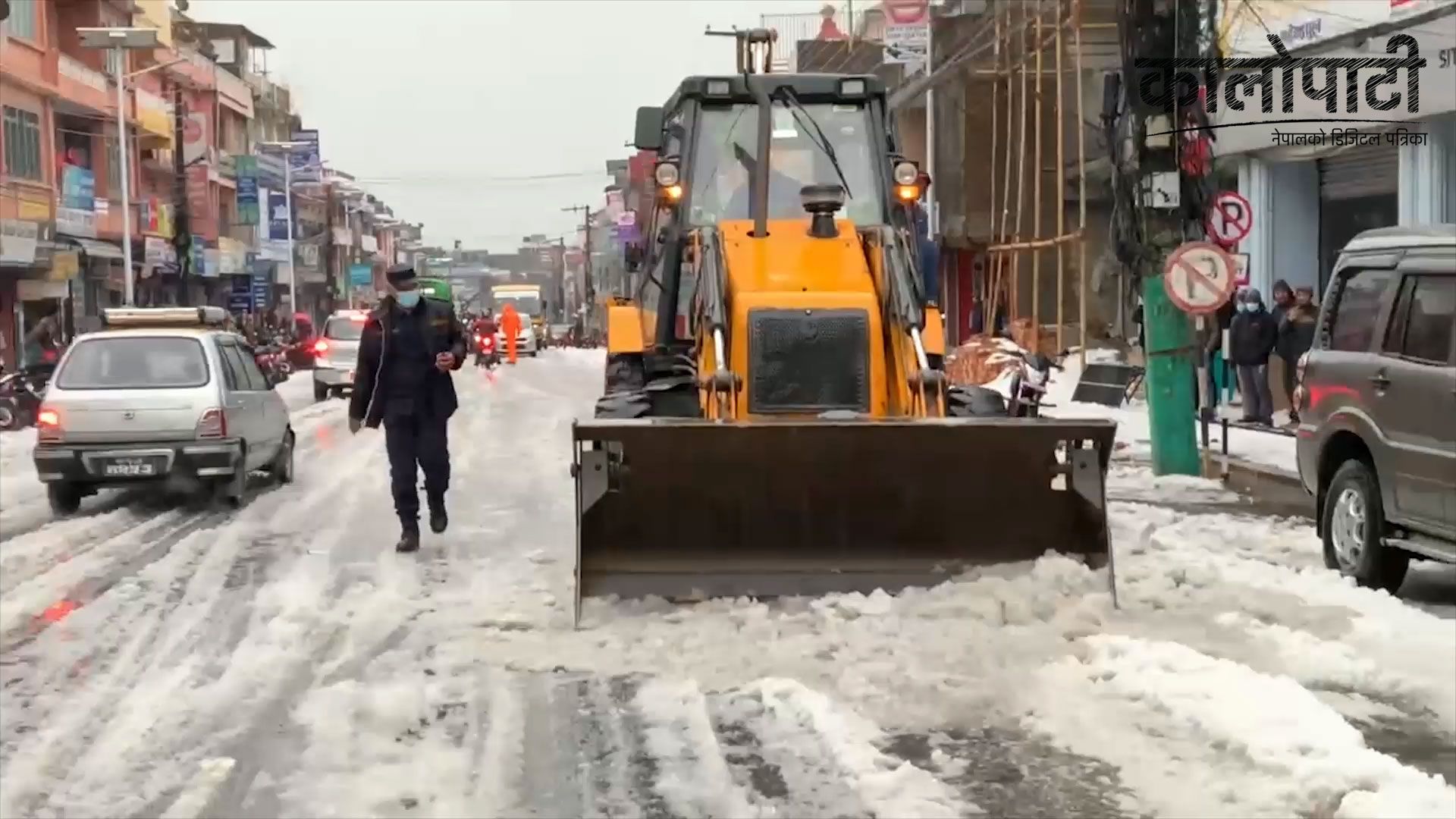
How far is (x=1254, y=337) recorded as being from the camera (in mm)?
20234

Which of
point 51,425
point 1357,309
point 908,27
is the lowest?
point 51,425

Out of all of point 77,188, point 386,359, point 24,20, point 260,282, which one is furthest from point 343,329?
point 260,282

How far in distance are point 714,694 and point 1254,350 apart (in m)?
14.7

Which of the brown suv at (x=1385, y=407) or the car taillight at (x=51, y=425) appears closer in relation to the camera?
the brown suv at (x=1385, y=407)

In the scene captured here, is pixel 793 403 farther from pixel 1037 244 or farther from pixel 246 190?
pixel 246 190

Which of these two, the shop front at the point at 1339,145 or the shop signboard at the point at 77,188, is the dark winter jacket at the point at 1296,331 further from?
the shop signboard at the point at 77,188

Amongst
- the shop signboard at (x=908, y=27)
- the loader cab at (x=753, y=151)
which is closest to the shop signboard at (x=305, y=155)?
the shop signboard at (x=908, y=27)

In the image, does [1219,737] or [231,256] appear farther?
[231,256]

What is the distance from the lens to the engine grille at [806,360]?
9688 millimetres

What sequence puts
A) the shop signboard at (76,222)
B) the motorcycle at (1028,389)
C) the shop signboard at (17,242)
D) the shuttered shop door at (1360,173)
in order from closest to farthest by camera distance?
the motorcycle at (1028,389)
the shuttered shop door at (1360,173)
the shop signboard at (17,242)
the shop signboard at (76,222)

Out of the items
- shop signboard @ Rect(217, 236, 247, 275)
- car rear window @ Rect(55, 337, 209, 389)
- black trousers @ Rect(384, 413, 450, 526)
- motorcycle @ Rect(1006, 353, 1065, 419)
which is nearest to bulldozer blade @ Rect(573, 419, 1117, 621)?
motorcycle @ Rect(1006, 353, 1065, 419)

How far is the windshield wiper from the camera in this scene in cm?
1105

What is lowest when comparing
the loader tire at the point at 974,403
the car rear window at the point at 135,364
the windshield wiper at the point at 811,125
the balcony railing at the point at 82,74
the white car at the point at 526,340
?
the white car at the point at 526,340

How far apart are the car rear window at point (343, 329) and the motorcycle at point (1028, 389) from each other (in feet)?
46.9
